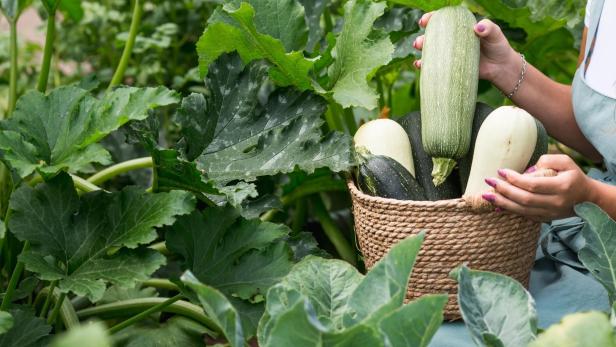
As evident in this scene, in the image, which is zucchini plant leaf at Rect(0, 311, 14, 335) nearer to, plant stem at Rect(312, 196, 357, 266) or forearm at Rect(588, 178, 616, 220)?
forearm at Rect(588, 178, 616, 220)

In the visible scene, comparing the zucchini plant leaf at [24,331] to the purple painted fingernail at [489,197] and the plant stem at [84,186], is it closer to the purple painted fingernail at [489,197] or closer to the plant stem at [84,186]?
the plant stem at [84,186]

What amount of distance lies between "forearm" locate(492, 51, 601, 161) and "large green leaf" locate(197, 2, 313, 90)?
1.22 ft

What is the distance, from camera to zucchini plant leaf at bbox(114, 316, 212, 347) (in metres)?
1.63

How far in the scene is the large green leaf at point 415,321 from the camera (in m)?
0.80

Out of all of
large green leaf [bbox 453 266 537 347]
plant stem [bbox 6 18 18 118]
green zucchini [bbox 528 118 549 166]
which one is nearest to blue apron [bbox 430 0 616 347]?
green zucchini [bbox 528 118 549 166]

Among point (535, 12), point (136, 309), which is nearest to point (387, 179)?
point (136, 309)

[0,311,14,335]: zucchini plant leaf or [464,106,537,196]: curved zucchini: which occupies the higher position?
[464,106,537,196]: curved zucchini

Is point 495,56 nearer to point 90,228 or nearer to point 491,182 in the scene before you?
point 491,182

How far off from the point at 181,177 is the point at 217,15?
1.20 ft

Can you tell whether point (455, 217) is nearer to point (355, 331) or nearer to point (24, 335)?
point (355, 331)

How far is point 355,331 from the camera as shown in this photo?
77 centimetres

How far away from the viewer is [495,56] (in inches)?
63.1

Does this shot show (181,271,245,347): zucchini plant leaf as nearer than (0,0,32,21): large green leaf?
Yes

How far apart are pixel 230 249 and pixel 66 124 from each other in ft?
1.10
